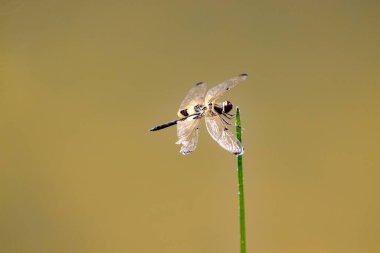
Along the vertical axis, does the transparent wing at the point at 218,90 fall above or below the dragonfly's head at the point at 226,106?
above

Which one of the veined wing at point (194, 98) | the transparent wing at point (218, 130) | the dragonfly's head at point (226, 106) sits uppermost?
the veined wing at point (194, 98)

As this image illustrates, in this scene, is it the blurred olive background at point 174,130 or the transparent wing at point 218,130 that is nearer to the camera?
the transparent wing at point 218,130

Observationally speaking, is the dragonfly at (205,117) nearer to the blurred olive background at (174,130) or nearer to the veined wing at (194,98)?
the veined wing at (194,98)

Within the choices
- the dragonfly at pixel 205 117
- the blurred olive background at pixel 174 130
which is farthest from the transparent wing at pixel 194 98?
the blurred olive background at pixel 174 130

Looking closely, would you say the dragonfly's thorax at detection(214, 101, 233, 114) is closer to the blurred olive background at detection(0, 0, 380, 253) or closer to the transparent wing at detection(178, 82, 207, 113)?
the transparent wing at detection(178, 82, 207, 113)
